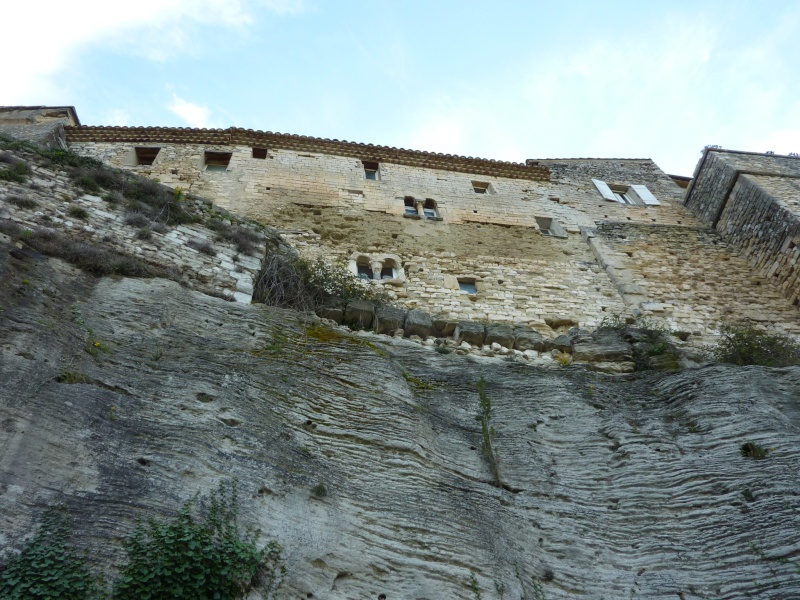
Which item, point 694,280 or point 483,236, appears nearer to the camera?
point 694,280

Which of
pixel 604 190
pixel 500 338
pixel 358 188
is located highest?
pixel 604 190

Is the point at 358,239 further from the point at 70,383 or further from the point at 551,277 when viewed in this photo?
the point at 70,383

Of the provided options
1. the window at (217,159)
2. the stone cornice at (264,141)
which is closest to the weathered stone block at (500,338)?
the stone cornice at (264,141)

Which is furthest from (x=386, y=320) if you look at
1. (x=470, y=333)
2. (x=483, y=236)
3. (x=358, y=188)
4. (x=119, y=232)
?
(x=358, y=188)

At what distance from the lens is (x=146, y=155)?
1378 cm

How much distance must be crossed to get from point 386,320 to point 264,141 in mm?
7489

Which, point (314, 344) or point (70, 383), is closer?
point (70, 383)

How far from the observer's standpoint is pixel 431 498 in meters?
4.85

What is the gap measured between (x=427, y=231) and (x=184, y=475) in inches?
316

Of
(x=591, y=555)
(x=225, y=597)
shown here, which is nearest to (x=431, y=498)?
(x=591, y=555)

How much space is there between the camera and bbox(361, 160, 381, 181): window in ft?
45.2

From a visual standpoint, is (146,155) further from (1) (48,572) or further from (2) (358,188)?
(1) (48,572)

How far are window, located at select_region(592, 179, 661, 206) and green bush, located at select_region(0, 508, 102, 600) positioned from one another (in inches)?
532

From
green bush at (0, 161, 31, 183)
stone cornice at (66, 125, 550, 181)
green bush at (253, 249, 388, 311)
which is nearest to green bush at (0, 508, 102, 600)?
green bush at (253, 249, 388, 311)
